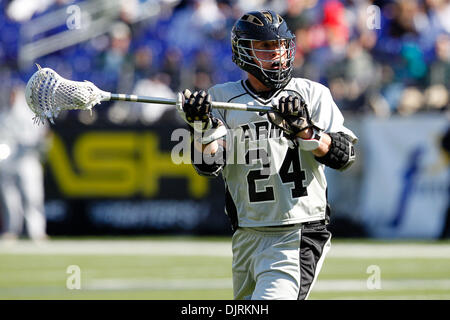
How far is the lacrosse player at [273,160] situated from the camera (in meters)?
5.07

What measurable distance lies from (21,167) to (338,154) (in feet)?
31.9

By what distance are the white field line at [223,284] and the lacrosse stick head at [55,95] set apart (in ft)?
13.6

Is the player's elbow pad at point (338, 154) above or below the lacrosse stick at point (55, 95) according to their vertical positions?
below

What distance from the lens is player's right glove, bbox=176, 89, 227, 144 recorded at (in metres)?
4.91

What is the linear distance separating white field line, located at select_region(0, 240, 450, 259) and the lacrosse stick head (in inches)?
272

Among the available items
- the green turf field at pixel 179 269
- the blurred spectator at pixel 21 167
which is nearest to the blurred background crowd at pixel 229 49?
the blurred spectator at pixel 21 167

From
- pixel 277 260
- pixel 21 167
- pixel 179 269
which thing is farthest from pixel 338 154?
pixel 21 167

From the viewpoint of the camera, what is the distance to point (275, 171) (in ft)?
17.3

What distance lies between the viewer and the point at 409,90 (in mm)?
13523

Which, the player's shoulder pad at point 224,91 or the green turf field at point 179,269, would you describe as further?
the green turf field at point 179,269

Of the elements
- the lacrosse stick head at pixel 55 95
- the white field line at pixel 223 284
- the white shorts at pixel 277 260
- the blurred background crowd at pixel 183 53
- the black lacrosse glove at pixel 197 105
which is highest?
the blurred background crowd at pixel 183 53

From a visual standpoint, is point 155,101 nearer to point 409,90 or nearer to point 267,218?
point 267,218

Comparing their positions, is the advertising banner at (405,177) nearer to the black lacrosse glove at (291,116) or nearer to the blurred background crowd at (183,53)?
the blurred background crowd at (183,53)
